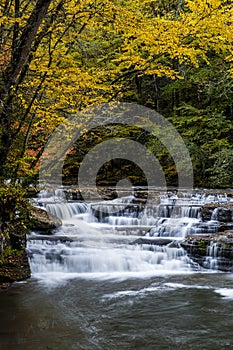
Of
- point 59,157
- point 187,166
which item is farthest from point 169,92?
point 59,157

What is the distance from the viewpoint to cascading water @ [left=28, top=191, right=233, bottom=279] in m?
8.32

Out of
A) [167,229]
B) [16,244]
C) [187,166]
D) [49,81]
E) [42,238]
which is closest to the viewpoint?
[49,81]

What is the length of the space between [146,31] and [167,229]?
17.2ft

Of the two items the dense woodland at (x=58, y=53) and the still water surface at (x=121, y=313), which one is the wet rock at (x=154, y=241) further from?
the dense woodland at (x=58, y=53)

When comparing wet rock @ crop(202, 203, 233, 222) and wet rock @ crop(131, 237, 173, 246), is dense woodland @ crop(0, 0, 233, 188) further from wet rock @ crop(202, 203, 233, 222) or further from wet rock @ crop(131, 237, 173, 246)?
wet rock @ crop(202, 203, 233, 222)

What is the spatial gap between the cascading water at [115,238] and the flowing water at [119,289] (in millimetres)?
22

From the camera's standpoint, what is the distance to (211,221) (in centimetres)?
1049

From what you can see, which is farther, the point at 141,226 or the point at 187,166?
the point at 187,166

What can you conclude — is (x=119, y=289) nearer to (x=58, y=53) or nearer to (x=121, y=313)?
(x=121, y=313)

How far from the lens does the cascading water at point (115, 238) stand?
8.32 meters

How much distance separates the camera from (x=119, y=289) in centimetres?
704

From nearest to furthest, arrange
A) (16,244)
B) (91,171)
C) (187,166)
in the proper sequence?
(16,244), (187,166), (91,171)

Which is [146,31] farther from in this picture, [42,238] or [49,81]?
[42,238]

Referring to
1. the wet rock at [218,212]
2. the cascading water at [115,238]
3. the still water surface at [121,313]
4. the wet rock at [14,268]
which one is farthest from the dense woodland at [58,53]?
the wet rock at [218,212]
